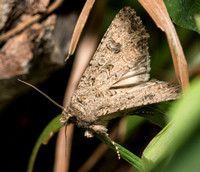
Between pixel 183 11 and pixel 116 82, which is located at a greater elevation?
pixel 183 11

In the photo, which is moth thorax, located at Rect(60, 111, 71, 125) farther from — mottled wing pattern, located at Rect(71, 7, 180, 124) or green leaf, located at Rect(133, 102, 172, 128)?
green leaf, located at Rect(133, 102, 172, 128)

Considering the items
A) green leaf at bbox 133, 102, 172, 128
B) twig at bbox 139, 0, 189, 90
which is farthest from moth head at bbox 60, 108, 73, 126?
twig at bbox 139, 0, 189, 90

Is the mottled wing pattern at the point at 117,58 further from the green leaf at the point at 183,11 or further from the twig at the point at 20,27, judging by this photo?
the twig at the point at 20,27

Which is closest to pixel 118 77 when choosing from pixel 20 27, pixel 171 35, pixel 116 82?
pixel 116 82

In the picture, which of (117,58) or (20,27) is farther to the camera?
(20,27)

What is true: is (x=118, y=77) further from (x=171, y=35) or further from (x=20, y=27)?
(x=20, y=27)

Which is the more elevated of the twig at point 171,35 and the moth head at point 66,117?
the twig at point 171,35

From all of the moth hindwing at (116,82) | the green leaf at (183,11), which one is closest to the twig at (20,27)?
the moth hindwing at (116,82)
